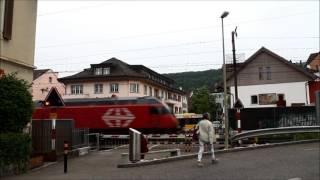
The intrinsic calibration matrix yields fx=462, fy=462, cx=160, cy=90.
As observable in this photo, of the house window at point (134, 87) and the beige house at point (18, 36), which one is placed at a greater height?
the house window at point (134, 87)

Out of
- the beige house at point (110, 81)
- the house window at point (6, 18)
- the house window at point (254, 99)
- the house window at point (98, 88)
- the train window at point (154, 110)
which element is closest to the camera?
the house window at point (6, 18)

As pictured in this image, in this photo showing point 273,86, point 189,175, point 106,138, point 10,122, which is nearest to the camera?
point 189,175

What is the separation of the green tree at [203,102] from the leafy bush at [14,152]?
7566cm

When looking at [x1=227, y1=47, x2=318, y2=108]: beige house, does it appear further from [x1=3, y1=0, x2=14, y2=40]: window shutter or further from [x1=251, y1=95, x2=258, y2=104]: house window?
→ [x1=3, y1=0, x2=14, y2=40]: window shutter

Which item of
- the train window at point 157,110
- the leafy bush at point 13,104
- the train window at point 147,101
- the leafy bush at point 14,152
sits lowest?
the leafy bush at point 14,152

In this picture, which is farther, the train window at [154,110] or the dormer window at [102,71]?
the dormer window at [102,71]

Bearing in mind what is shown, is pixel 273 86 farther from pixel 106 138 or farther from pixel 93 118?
pixel 106 138

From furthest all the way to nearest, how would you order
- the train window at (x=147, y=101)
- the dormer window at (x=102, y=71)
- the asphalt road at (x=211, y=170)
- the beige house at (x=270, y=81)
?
the dormer window at (x=102, y=71) → the beige house at (x=270, y=81) → the train window at (x=147, y=101) → the asphalt road at (x=211, y=170)

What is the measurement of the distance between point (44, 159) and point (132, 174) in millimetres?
5775

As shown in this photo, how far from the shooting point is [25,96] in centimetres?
1520

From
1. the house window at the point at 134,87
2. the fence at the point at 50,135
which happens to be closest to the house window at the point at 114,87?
the house window at the point at 134,87

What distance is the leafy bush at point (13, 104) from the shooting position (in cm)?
1452

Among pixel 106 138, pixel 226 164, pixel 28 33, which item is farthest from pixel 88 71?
pixel 226 164

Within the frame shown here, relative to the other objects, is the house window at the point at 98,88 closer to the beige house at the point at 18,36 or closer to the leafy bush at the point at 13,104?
the beige house at the point at 18,36
